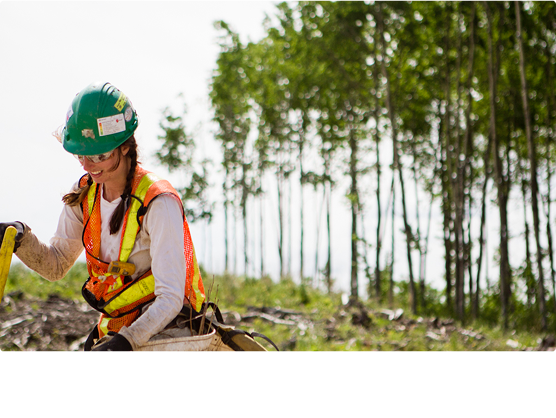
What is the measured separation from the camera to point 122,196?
Result: 1.89 meters

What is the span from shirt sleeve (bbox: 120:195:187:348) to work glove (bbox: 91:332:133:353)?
0.06ft

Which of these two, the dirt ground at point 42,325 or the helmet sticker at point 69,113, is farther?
the dirt ground at point 42,325

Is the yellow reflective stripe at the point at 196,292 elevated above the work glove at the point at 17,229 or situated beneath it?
situated beneath

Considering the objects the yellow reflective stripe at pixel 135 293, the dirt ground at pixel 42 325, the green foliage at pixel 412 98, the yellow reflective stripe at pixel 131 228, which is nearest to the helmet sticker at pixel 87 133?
the yellow reflective stripe at pixel 131 228

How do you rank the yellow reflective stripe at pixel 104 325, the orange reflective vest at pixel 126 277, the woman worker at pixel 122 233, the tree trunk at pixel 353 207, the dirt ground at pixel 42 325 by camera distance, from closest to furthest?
the woman worker at pixel 122 233
the orange reflective vest at pixel 126 277
the yellow reflective stripe at pixel 104 325
the dirt ground at pixel 42 325
the tree trunk at pixel 353 207

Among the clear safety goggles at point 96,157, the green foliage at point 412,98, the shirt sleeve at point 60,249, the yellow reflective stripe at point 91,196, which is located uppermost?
the green foliage at point 412,98

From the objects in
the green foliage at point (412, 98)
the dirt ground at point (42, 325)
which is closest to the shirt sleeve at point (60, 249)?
the dirt ground at point (42, 325)

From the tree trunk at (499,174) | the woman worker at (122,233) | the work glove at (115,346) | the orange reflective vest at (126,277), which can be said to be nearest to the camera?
the work glove at (115,346)

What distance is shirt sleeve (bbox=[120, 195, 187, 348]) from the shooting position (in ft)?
5.54

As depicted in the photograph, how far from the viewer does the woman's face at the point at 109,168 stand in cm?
186

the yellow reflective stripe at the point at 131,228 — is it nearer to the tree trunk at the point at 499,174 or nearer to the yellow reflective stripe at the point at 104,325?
the yellow reflective stripe at the point at 104,325

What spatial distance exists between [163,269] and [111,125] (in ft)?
1.90

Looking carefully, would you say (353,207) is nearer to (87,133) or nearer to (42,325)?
(42,325)
